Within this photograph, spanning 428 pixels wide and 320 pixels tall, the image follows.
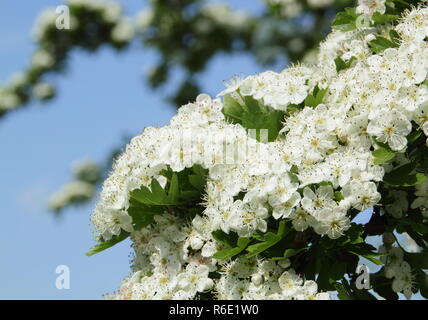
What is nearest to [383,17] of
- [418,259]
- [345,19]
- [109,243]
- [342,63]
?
[345,19]

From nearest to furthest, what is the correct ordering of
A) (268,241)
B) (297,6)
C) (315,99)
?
(268,241) < (315,99) < (297,6)

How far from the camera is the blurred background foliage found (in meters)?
10.4

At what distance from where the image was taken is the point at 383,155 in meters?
3.02

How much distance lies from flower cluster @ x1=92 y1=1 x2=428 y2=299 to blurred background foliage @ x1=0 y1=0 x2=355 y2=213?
6.59m

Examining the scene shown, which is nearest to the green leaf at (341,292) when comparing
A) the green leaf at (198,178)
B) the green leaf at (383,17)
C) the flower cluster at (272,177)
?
the flower cluster at (272,177)

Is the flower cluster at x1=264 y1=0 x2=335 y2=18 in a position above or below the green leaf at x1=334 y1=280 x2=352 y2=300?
above

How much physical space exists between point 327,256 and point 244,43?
7.74 metres

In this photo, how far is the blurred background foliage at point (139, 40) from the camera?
1041cm

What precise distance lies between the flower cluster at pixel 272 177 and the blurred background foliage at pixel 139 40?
659cm

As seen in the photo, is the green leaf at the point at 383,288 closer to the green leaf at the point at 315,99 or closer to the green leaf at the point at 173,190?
the green leaf at the point at 315,99

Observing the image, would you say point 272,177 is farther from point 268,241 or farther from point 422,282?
point 422,282

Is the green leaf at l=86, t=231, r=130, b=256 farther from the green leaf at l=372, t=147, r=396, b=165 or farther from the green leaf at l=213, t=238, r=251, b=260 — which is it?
Answer: the green leaf at l=372, t=147, r=396, b=165

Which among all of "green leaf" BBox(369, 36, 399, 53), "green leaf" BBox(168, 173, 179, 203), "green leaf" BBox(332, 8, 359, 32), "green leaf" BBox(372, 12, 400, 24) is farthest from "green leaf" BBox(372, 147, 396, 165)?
"green leaf" BBox(332, 8, 359, 32)

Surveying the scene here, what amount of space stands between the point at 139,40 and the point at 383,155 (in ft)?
26.1
